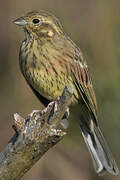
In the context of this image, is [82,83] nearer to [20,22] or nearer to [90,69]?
[20,22]

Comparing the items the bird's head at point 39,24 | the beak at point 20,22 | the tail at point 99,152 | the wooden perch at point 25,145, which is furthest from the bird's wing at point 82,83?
the wooden perch at point 25,145

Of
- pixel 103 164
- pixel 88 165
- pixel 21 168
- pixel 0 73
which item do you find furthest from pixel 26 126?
pixel 0 73

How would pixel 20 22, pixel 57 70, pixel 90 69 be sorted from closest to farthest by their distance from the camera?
pixel 57 70
pixel 20 22
pixel 90 69

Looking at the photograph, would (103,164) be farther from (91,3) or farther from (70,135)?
(91,3)

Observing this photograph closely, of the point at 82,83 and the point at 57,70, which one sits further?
the point at 82,83

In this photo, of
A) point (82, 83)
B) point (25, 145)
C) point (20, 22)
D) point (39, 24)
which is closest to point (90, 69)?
point (82, 83)

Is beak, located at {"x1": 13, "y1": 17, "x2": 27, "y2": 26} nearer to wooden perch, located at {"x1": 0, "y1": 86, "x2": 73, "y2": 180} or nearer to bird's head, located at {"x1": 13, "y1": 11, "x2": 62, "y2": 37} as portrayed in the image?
bird's head, located at {"x1": 13, "y1": 11, "x2": 62, "y2": 37}

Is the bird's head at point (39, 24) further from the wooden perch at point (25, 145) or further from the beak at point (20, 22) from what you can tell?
the wooden perch at point (25, 145)
